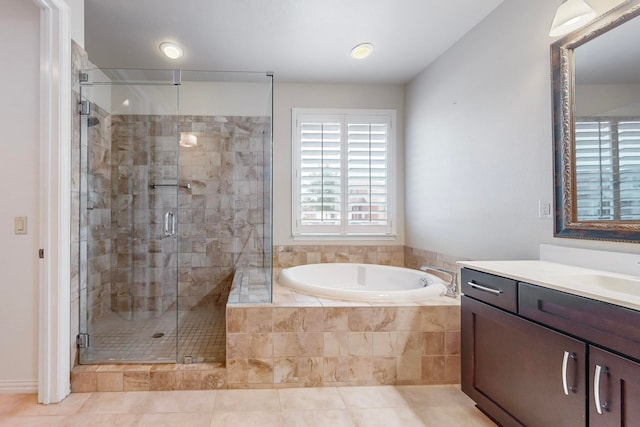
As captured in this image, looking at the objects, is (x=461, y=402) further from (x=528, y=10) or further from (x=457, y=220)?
(x=528, y=10)

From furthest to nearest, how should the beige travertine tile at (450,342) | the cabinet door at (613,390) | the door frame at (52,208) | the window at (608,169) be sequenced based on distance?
the beige travertine tile at (450,342) < the door frame at (52,208) < the window at (608,169) < the cabinet door at (613,390)

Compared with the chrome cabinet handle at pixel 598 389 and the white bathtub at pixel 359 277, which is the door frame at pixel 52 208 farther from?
the chrome cabinet handle at pixel 598 389

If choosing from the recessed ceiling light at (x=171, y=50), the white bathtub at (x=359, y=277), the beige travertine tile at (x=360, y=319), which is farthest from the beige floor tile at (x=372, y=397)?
the recessed ceiling light at (x=171, y=50)

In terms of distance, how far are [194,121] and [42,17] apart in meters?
1.40

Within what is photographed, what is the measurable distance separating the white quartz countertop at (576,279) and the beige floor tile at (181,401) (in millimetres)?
1633

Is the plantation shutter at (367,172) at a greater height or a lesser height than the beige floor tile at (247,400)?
greater

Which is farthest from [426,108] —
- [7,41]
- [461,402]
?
[7,41]

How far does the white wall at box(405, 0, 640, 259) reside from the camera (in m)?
1.90

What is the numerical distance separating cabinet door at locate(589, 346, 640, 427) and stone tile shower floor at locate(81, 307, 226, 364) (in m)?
1.90

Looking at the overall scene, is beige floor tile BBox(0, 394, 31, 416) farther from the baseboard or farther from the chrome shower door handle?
the chrome shower door handle

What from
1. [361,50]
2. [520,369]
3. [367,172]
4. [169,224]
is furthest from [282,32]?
[520,369]

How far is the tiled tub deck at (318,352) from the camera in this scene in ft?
6.75

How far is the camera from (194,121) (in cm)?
325

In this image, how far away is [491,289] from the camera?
5.32 feet
